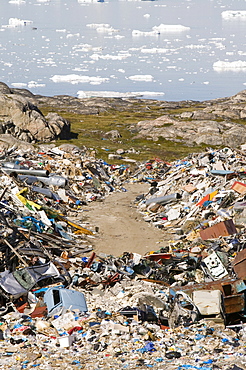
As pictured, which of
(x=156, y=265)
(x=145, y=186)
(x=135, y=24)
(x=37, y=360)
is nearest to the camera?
(x=37, y=360)

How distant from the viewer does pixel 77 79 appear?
10006cm

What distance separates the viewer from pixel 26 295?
39.0ft

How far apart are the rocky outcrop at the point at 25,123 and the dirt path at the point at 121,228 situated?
19.7m

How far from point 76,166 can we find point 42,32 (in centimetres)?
13117

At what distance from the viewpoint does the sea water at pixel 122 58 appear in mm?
97625

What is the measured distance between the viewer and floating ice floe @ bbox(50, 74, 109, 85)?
9951 cm

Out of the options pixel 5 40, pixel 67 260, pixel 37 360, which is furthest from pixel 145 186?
pixel 5 40

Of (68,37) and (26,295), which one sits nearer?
(26,295)

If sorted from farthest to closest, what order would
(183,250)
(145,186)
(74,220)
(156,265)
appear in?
(145,186)
(74,220)
(183,250)
(156,265)

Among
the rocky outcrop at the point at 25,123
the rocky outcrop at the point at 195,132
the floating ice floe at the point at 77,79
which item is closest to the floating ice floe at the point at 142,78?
the floating ice floe at the point at 77,79

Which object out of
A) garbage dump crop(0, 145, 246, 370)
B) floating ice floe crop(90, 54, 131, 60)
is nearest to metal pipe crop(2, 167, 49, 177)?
garbage dump crop(0, 145, 246, 370)

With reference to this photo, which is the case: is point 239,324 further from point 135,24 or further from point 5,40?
point 135,24

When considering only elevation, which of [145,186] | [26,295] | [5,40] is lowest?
[145,186]

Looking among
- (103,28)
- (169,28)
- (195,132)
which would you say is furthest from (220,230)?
(169,28)
